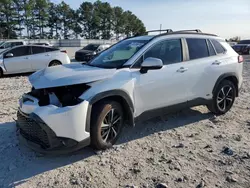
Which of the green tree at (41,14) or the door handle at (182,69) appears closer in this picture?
the door handle at (182,69)

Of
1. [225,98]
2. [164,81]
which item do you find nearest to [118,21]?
[225,98]

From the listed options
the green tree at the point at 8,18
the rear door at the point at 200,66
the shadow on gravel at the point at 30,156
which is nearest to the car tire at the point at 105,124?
the shadow on gravel at the point at 30,156

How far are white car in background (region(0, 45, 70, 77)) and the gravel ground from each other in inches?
285

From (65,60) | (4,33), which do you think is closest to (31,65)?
(65,60)

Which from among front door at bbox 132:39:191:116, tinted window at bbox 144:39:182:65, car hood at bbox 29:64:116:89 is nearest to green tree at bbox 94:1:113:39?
tinted window at bbox 144:39:182:65

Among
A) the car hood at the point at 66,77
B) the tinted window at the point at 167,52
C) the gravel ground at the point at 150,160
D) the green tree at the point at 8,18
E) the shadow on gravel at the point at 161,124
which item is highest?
the green tree at the point at 8,18

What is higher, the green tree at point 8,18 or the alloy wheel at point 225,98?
the green tree at point 8,18

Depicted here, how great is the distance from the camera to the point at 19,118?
4.08m

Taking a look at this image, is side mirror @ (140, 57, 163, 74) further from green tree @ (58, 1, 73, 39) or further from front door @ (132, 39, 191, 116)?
green tree @ (58, 1, 73, 39)

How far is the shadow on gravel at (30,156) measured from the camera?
11.7 ft

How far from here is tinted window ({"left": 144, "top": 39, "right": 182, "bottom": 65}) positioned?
4.71 m

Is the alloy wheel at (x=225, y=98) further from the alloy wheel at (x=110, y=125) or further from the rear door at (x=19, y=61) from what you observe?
the rear door at (x=19, y=61)

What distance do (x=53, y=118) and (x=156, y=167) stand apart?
152 centimetres

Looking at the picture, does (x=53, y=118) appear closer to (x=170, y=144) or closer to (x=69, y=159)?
(x=69, y=159)
